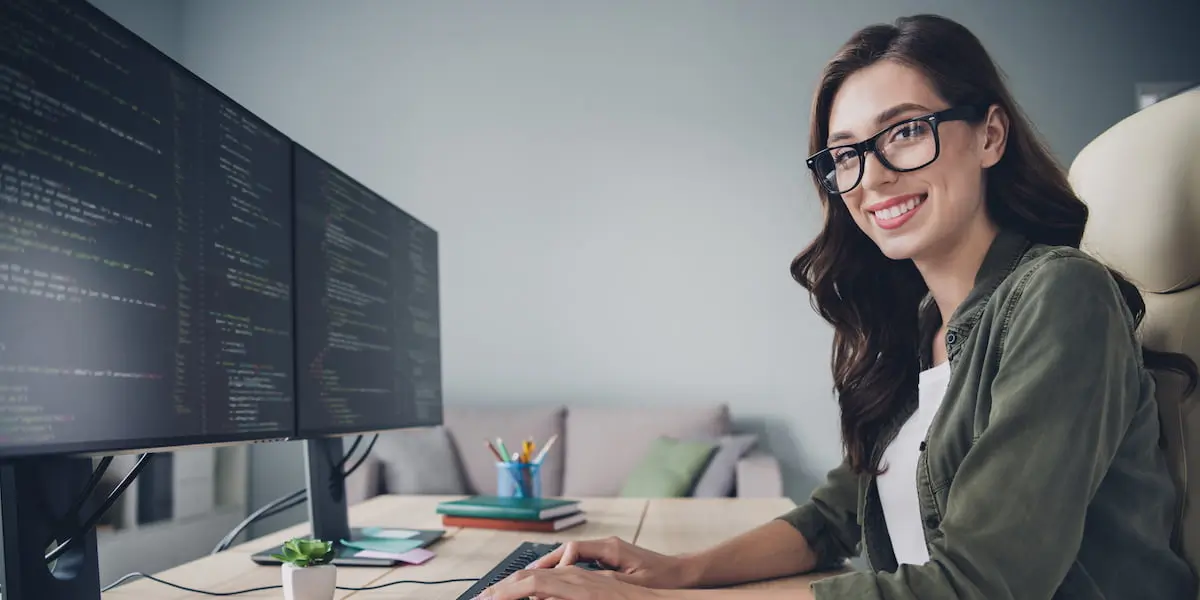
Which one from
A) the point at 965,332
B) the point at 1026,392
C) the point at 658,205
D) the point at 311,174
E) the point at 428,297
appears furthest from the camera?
the point at 658,205

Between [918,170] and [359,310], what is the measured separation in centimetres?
84

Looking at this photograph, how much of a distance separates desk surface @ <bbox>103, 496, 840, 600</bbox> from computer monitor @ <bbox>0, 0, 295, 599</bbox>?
23 cm

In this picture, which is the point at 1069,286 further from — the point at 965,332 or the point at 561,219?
the point at 561,219

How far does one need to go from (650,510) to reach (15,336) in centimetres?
134

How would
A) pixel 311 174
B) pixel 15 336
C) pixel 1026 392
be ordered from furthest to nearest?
pixel 311 174
pixel 1026 392
pixel 15 336

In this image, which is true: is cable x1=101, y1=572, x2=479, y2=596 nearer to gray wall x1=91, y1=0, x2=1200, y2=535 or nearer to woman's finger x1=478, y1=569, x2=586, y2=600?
woman's finger x1=478, y1=569, x2=586, y2=600

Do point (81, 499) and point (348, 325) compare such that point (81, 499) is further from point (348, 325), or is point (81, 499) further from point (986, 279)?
point (986, 279)

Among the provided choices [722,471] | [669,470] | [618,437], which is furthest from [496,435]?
[722,471]

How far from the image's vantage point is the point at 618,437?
362cm

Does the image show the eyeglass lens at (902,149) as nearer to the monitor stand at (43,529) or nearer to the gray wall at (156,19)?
the monitor stand at (43,529)

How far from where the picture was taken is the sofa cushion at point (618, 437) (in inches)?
140

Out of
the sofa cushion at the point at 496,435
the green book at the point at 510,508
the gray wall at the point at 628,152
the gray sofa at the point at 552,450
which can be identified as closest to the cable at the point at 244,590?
the green book at the point at 510,508

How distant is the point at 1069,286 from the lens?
2.60ft

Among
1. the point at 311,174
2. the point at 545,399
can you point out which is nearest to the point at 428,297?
the point at 311,174
